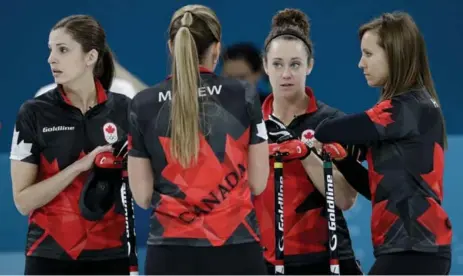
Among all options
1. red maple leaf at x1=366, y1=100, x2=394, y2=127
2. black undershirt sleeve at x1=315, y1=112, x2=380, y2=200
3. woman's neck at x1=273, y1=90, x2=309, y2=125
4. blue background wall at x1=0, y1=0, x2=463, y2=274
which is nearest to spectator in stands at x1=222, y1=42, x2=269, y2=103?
woman's neck at x1=273, y1=90, x2=309, y2=125

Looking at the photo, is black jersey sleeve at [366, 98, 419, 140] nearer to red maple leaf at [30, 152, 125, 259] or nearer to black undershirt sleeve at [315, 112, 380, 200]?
black undershirt sleeve at [315, 112, 380, 200]

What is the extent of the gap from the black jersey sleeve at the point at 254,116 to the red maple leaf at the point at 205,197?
0.08 m

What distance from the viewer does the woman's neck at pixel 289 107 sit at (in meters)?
3.44

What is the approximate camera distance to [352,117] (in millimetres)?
3043

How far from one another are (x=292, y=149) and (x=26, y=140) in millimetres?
906

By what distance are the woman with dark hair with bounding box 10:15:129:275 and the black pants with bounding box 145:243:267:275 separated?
60 centimetres

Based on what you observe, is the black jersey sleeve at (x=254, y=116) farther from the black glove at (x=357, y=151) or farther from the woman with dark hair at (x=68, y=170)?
the woman with dark hair at (x=68, y=170)

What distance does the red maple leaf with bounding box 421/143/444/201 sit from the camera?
3.00m

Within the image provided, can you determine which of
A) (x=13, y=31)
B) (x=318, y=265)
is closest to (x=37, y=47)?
(x=13, y=31)

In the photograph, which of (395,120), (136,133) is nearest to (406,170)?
(395,120)

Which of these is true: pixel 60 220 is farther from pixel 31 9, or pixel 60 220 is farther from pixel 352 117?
pixel 31 9

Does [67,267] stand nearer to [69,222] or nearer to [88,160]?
[69,222]

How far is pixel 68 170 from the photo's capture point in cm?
320

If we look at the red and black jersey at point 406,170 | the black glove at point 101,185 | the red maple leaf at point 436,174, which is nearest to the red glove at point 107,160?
the black glove at point 101,185
